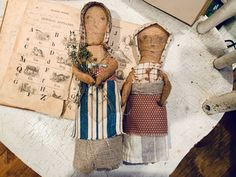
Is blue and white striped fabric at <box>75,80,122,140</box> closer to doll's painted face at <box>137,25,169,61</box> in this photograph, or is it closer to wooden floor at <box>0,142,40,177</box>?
doll's painted face at <box>137,25,169,61</box>

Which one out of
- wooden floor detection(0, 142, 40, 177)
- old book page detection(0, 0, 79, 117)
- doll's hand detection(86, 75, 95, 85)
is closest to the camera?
doll's hand detection(86, 75, 95, 85)

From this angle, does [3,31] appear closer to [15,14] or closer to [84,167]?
[15,14]

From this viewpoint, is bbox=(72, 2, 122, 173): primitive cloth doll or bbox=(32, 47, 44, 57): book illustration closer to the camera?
bbox=(72, 2, 122, 173): primitive cloth doll

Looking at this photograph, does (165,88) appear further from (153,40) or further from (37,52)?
(37,52)

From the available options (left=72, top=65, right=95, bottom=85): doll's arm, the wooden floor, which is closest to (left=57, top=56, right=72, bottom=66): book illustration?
(left=72, top=65, right=95, bottom=85): doll's arm

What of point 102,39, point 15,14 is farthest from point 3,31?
point 102,39

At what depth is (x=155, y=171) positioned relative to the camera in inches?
29.7

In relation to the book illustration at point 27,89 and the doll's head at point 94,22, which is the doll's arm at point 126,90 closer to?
the doll's head at point 94,22

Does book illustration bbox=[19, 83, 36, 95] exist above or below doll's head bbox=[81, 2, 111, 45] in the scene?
below

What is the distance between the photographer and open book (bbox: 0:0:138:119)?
76cm

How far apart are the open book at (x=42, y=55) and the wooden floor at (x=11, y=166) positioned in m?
0.22

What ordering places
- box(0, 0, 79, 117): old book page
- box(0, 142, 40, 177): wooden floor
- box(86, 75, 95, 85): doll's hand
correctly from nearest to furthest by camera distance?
box(86, 75, 95, 85): doll's hand
box(0, 0, 79, 117): old book page
box(0, 142, 40, 177): wooden floor

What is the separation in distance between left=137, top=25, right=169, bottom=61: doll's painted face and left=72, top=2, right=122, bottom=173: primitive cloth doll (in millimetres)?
63

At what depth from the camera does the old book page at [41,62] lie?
76 centimetres
